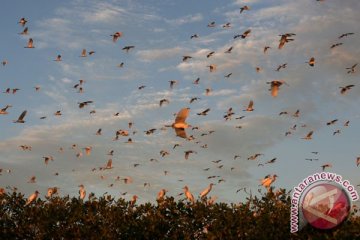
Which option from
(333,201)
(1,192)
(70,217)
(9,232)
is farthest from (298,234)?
(1,192)

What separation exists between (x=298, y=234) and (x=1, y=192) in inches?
832

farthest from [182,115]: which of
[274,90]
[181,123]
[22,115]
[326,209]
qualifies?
[22,115]

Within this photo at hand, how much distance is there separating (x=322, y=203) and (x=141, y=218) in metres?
11.7

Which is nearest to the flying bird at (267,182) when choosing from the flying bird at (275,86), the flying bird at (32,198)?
the flying bird at (275,86)

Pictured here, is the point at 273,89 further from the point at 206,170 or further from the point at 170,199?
the point at 206,170

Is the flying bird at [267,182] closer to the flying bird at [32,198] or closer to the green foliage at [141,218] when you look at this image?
the green foliage at [141,218]

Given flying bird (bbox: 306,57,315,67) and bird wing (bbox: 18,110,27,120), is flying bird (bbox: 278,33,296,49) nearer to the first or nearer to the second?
flying bird (bbox: 306,57,315,67)

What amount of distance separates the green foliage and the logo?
1.32 meters

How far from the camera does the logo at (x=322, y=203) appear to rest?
27.1 metres

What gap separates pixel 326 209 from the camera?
2797 cm

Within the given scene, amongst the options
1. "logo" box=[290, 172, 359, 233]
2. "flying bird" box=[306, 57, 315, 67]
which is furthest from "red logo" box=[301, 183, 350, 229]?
"flying bird" box=[306, 57, 315, 67]

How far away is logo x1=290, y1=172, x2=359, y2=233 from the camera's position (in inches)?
1069

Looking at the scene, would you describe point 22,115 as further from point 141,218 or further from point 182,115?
point 182,115

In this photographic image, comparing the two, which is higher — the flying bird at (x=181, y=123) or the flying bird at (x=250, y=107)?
the flying bird at (x=181, y=123)
